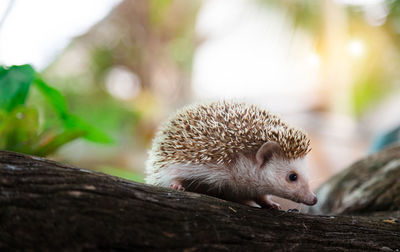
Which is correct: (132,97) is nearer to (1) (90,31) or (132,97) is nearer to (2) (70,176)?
(1) (90,31)

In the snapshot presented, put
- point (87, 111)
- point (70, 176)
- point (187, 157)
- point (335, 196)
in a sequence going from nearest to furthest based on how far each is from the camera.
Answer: point (70, 176) → point (187, 157) → point (335, 196) → point (87, 111)

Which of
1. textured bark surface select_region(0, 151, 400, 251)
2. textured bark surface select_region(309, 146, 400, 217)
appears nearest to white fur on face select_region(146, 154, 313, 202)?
textured bark surface select_region(0, 151, 400, 251)

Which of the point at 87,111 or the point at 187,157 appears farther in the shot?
the point at 87,111

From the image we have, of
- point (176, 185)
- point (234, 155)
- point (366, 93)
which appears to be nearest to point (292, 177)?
point (234, 155)

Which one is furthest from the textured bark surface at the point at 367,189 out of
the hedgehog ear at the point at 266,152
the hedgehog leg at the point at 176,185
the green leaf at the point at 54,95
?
the green leaf at the point at 54,95

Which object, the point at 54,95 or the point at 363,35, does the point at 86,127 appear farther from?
the point at 363,35

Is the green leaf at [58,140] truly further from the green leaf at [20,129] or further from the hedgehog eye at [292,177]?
the hedgehog eye at [292,177]

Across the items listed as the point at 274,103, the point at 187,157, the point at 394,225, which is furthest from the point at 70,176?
the point at 274,103
